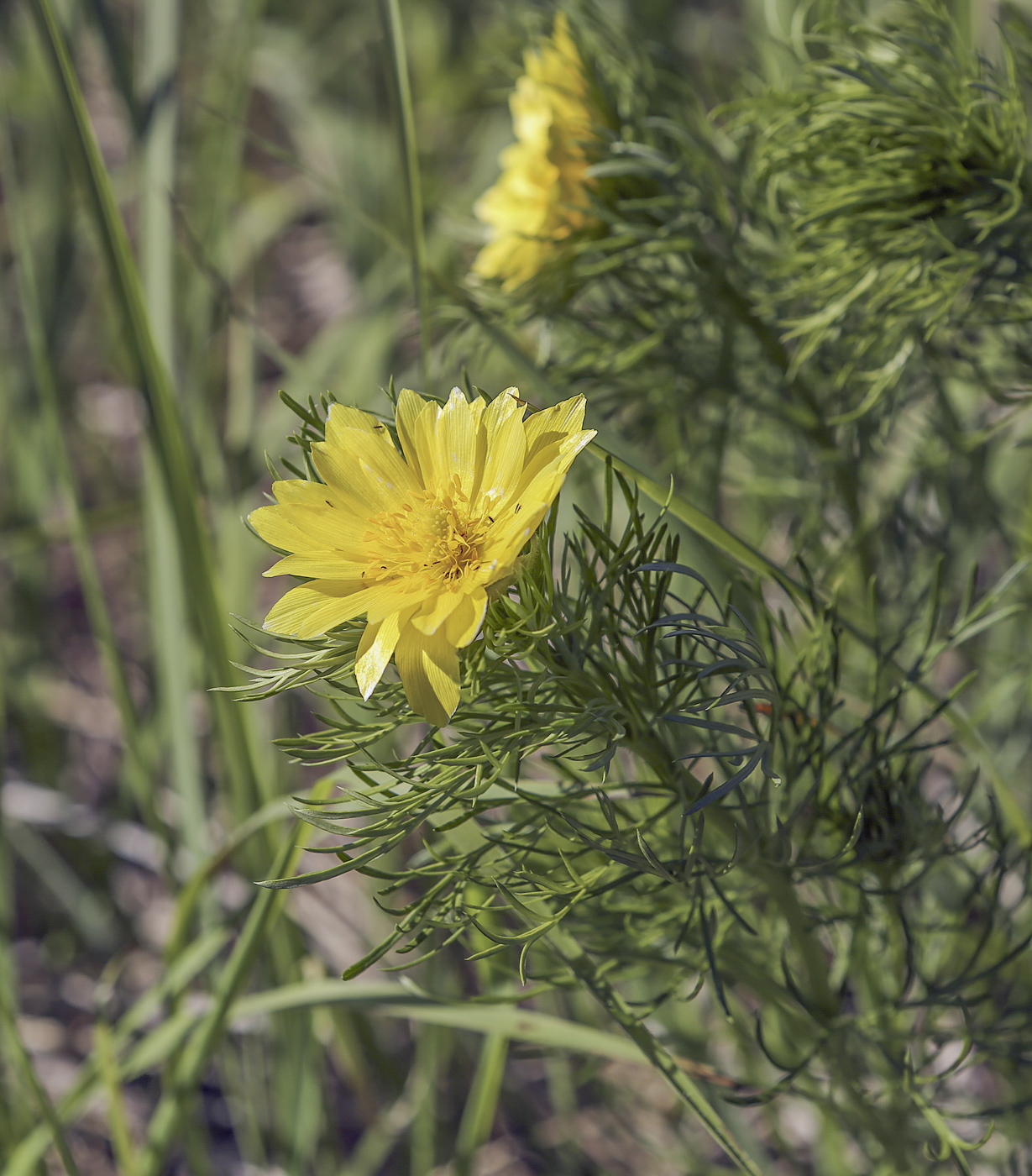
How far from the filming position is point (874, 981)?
604 millimetres

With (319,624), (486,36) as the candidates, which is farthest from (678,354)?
(486,36)

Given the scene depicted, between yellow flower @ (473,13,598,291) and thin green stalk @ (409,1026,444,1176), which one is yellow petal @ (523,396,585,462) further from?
thin green stalk @ (409,1026,444,1176)

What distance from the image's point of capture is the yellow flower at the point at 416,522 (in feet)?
1.11

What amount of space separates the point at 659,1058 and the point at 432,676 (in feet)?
0.82

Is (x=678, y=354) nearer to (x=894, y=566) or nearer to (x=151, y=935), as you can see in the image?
(x=894, y=566)

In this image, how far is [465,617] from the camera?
0.34 metres

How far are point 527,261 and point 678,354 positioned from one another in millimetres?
120

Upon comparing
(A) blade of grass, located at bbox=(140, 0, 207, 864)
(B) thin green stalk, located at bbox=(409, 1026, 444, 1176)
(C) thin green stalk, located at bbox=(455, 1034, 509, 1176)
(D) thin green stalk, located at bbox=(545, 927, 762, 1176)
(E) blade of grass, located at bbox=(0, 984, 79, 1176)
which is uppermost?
(A) blade of grass, located at bbox=(140, 0, 207, 864)

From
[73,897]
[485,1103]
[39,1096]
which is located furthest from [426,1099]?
[73,897]

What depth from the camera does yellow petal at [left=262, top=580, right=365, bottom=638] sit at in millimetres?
361

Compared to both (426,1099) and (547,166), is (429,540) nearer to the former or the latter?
(547,166)

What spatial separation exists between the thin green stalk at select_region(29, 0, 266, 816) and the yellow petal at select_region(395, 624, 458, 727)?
0.33 metres

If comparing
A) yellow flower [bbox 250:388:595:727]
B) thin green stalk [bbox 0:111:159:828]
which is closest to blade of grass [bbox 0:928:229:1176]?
thin green stalk [bbox 0:111:159:828]

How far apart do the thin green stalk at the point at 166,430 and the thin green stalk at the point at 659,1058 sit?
30 cm
